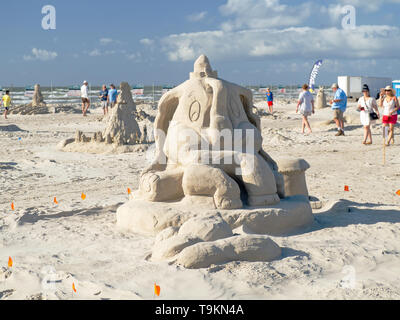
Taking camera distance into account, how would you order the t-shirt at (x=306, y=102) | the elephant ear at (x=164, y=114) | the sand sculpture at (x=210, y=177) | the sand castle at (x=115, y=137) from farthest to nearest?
1. the t-shirt at (x=306, y=102)
2. the sand castle at (x=115, y=137)
3. the elephant ear at (x=164, y=114)
4. the sand sculpture at (x=210, y=177)

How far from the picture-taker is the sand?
12.1 ft

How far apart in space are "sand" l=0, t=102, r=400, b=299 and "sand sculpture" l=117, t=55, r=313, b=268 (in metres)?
0.26

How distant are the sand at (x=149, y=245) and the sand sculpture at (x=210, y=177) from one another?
0.84ft

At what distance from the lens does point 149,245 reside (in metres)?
4.76

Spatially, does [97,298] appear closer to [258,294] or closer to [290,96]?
[258,294]

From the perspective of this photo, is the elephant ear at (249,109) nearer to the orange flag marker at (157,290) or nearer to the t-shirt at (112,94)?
the orange flag marker at (157,290)


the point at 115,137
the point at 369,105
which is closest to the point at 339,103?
the point at 369,105

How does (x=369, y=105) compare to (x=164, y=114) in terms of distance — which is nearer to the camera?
(x=164, y=114)

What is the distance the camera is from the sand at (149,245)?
368 centimetres

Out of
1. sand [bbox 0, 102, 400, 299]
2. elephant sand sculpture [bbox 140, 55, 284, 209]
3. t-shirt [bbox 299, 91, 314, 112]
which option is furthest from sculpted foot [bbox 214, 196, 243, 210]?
t-shirt [bbox 299, 91, 314, 112]

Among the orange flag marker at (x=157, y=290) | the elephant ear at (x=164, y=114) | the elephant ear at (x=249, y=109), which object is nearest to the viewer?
the orange flag marker at (x=157, y=290)

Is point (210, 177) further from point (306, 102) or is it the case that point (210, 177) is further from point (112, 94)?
A: point (112, 94)

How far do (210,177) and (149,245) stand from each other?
906 millimetres

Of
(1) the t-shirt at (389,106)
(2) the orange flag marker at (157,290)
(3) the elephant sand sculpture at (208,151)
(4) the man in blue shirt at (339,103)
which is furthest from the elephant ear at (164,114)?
(4) the man in blue shirt at (339,103)
